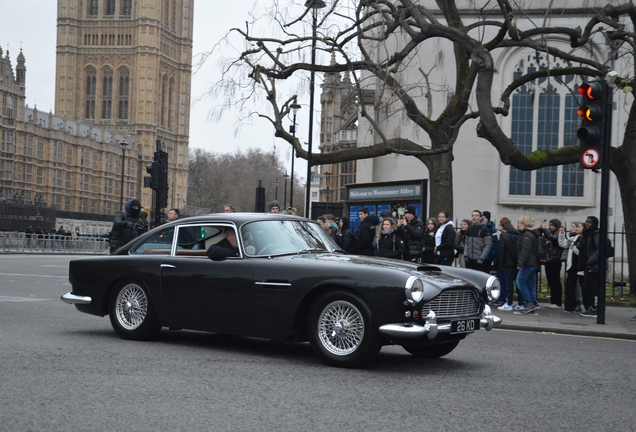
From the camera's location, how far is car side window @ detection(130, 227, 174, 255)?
955 cm

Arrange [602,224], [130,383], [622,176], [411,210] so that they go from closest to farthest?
[130,383]
[602,224]
[411,210]
[622,176]

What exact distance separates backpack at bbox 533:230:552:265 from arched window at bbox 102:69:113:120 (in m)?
134

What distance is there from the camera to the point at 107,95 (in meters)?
144

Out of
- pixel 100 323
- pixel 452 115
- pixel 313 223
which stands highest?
pixel 452 115

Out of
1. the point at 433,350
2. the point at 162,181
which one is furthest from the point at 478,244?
the point at 162,181

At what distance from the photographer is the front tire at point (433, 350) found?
875cm

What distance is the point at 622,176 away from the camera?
19.5 m

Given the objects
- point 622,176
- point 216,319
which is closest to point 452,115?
point 622,176

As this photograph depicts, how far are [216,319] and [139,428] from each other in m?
3.51

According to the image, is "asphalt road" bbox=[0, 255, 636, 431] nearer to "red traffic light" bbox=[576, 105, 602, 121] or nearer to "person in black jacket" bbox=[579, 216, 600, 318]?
"red traffic light" bbox=[576, 105, 602, 121]

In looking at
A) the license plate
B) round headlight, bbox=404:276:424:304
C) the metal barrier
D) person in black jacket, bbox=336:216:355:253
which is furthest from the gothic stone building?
round headlight, bbox=404:276:424:304

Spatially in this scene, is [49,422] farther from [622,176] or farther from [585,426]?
[622,176]

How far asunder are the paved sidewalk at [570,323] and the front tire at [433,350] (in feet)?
15.0

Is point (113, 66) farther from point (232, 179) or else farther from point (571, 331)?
point (571, 331)
